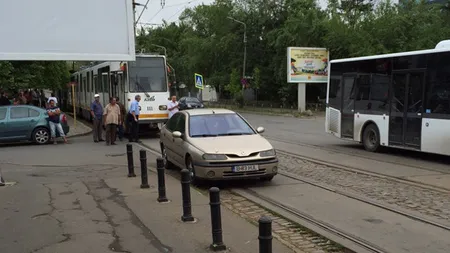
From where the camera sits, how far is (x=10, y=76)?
25.0 metres

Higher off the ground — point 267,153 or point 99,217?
point 267,153

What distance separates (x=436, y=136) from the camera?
1166 centimetres

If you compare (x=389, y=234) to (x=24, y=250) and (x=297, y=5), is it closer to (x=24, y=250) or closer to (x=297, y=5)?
(x=24, y=250)

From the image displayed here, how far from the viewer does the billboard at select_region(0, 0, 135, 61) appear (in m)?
7.90

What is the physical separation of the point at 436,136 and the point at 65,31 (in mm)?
8782

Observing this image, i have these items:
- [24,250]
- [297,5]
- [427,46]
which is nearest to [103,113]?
[24,250]


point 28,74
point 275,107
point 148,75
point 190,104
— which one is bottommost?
point 275,107

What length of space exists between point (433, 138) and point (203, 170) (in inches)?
247

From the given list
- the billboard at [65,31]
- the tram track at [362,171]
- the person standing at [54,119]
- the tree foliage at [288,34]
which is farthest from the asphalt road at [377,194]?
the tree foliage at [288,34]

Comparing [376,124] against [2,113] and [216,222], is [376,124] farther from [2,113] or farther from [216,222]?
[2,113]

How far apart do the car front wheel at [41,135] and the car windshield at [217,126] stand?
388 inches

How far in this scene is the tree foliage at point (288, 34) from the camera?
109ft

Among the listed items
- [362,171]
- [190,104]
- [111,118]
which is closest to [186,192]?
[362,171]

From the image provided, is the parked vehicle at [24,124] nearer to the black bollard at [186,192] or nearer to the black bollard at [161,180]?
the black bollard at [161,180]
